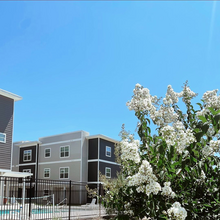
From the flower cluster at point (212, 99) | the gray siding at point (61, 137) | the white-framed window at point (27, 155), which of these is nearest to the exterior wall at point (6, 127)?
the gray siding at point (61, 137)

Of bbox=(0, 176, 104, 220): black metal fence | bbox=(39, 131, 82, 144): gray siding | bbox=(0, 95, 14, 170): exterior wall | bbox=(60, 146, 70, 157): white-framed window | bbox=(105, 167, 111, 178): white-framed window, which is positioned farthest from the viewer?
bbox=(60, 146, 70, 157): white-framed window

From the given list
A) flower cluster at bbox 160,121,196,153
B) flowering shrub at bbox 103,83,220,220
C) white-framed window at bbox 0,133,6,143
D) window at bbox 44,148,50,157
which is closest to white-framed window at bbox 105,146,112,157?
window at bbox 44,148,50,157

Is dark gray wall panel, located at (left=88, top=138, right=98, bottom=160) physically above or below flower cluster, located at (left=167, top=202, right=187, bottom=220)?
above

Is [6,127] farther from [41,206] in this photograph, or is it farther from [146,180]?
[146,180]

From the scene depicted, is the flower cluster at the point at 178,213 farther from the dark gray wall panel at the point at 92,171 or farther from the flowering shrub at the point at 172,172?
the dark gray wall panel at the point at 92,171

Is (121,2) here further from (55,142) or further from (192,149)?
(55,142)

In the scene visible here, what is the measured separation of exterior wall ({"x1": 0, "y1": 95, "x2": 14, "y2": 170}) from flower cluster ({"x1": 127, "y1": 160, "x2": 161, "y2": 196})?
19.2 metres

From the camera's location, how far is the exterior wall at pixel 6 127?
68.0 feet

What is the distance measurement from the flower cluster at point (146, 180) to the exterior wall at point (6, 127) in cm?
1917

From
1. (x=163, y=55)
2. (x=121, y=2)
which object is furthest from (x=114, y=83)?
(x=121, y=2)

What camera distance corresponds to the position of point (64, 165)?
3522cm

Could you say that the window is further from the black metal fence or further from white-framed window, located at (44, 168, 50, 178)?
the black metal fence

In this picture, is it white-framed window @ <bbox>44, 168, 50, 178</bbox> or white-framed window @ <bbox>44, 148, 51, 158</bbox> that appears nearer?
white-framed window @ <bbox>44, 168, 50, 178</bbox>

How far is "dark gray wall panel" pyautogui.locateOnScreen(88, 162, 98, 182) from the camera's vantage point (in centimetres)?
3334
